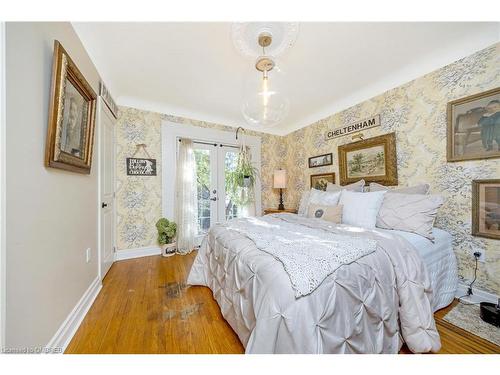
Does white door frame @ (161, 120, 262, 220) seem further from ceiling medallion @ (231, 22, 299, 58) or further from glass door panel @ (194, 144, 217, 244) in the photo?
ceiling medallion @ (231, 22, 299, 58)

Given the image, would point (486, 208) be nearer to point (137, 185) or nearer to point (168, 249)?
point (168, 249)

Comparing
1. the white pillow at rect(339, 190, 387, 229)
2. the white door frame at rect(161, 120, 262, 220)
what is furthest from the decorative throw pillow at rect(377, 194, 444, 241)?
the white door frame at rect(161, 120, 262, 220)

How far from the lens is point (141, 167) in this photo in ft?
9.80

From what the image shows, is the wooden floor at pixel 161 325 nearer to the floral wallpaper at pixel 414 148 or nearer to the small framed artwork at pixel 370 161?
the floral wallpaper at pixel 414 148

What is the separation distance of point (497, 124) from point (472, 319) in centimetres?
162

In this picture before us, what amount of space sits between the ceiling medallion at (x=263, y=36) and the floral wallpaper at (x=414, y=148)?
1.75 metres

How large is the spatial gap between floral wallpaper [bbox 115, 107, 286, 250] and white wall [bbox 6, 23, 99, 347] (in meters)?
1.51

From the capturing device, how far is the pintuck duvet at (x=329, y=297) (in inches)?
33.6

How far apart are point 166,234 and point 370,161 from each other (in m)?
3.20

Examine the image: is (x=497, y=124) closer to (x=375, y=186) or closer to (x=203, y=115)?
(x=375, y=186)

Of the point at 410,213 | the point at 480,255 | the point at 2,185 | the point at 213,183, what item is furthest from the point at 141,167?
the point at 480,255

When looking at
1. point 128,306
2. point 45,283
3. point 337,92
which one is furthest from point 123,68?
point 337,92

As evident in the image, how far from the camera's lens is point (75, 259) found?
148 centimetres
